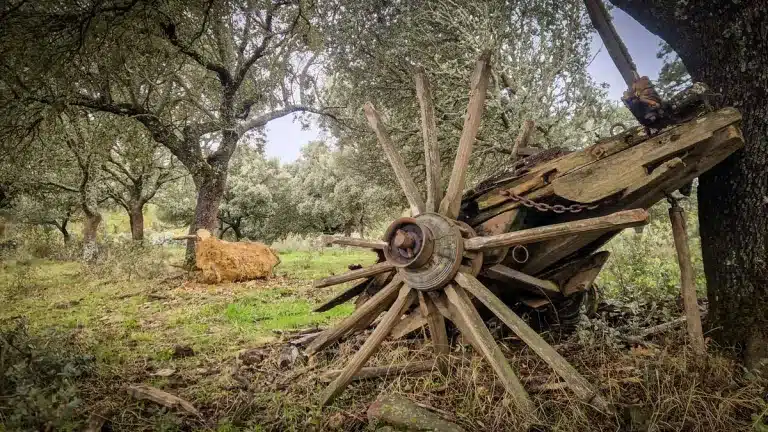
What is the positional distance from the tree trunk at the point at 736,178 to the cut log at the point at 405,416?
2.65 meters

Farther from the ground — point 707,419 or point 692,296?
Result: point 692,296

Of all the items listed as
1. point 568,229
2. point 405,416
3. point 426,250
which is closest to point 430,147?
point 426,250

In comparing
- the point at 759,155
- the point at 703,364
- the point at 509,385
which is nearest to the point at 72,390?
the point at 509,385

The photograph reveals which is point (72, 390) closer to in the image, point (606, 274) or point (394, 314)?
point (394, 314)

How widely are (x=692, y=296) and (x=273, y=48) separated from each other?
42.8 ft

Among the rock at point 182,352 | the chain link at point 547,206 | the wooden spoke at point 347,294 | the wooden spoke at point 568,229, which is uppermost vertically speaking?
the chain link at point 547,206

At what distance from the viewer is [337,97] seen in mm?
14500

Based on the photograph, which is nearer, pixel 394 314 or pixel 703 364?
pixel 703 364

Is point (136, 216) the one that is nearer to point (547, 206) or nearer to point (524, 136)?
point (524, 136)

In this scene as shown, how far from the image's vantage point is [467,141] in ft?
12.9

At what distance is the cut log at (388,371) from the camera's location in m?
3.77

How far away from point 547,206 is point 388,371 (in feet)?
6.76

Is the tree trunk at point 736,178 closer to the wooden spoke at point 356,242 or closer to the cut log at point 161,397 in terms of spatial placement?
the wooden spoke at point 356,242

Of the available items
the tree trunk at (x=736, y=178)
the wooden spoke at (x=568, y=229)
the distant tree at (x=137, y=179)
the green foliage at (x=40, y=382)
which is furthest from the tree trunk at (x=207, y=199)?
the tree trunk at (x=736, y=178)
